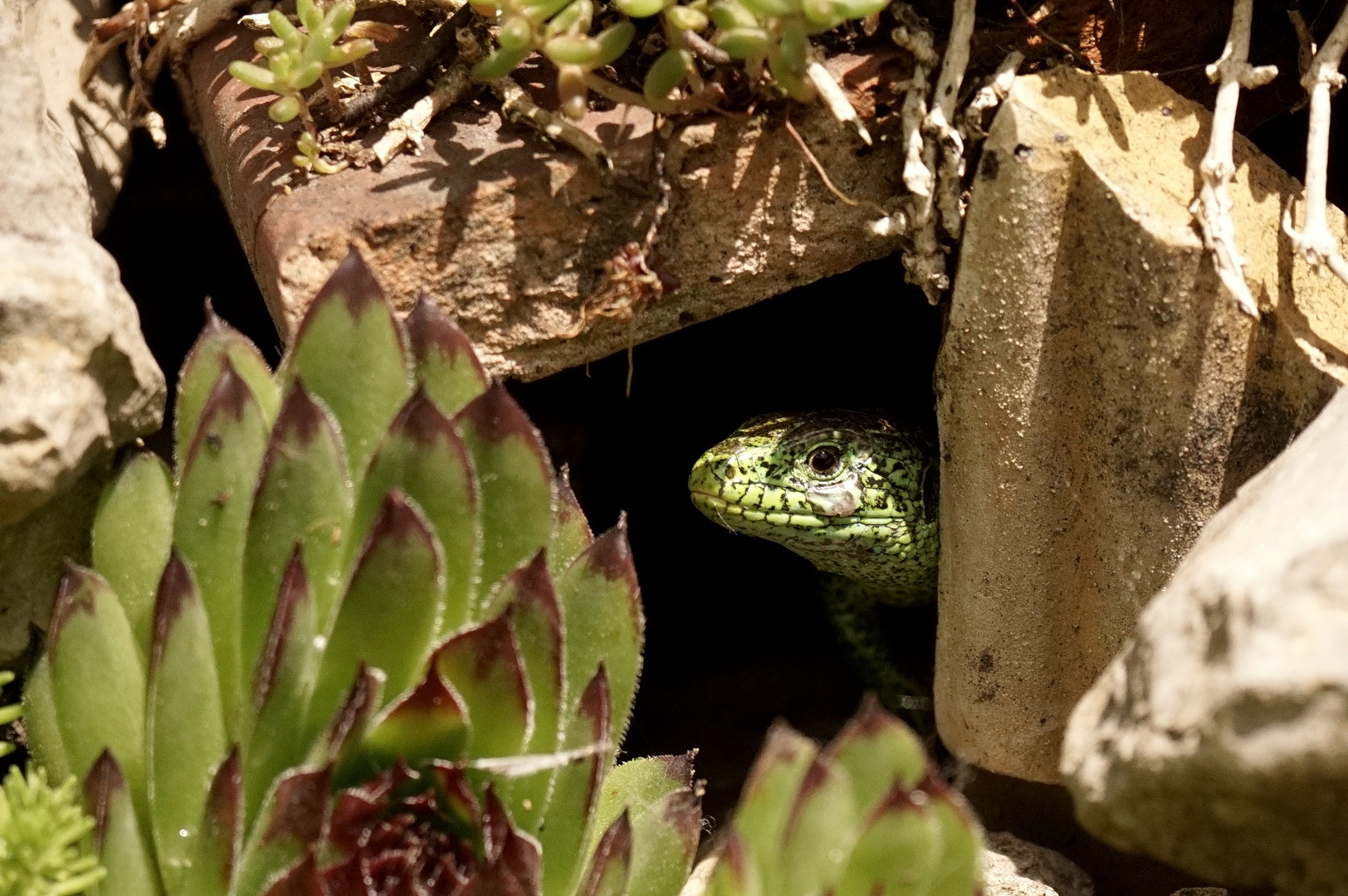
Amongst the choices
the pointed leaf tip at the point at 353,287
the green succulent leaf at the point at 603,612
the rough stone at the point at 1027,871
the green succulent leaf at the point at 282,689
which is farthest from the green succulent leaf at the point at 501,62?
the rough stone at the point at 1027,871

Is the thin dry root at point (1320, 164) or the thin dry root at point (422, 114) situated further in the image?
the thin dry root at point (422, 114)

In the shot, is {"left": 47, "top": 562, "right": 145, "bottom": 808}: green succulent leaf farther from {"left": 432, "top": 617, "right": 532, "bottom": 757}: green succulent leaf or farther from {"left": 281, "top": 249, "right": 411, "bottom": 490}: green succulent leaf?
{"left": 432, "top": 617, "right": 532, "bottom": 757}: green succulent leaf

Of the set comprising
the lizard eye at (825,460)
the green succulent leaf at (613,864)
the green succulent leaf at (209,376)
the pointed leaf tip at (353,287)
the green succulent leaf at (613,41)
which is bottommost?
the lizard eye at (825,460)

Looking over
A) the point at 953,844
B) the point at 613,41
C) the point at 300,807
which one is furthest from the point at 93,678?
the point at 613,41

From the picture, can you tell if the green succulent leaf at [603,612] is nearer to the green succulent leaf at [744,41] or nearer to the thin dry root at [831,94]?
the green succulent leaf at [744,41]

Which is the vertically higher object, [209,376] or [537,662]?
[209,376]

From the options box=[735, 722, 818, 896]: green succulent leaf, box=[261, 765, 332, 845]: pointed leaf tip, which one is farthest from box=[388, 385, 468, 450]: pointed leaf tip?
box=[735, 722, 818, 896]: green succulent leaf

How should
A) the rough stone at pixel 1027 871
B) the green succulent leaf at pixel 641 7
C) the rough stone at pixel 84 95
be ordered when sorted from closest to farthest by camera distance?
the green succulent leaf at pixel 641 7
the rough stone at pixel 1027 871
the rough stone at pixel 84 95

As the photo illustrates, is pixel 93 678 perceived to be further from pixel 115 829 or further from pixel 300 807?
pixel 300 807
